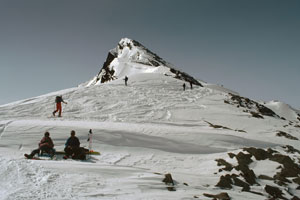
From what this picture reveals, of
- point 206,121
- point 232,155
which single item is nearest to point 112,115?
point 206,121

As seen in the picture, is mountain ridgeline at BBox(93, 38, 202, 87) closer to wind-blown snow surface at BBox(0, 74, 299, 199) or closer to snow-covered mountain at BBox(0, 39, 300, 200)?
wind-blown snow surface at BBox(0, 74, 299, 199)

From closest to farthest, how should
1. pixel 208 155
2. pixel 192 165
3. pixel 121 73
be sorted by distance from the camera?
pixel 192 165
pixel 208 155
pixel 121 73

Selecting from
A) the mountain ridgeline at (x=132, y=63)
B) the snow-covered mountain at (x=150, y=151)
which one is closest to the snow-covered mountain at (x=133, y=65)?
the mountain ridgeline at (x=132, y=63)

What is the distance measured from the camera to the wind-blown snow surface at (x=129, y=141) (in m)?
5.95

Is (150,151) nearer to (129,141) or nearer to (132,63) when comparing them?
(129,141)

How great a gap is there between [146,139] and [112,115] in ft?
21.6

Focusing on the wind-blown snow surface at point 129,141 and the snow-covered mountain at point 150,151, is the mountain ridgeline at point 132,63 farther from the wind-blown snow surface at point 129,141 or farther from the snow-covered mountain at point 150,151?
the snow-covered mountain at point 150,151

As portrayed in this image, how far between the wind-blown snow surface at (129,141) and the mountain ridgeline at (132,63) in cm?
1281

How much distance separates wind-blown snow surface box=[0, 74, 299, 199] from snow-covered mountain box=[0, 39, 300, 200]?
0.03 meters

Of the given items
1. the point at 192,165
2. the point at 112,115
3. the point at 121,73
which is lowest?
the point at 192,165

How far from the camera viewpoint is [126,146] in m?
11.8

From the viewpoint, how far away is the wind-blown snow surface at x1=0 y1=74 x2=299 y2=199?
595 centimetres

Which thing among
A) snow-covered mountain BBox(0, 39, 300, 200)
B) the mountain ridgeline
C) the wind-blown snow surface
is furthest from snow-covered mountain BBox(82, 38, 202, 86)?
snow-covered mountain BBox(0, 39, 300, 200)

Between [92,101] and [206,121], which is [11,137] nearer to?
[92,101]
